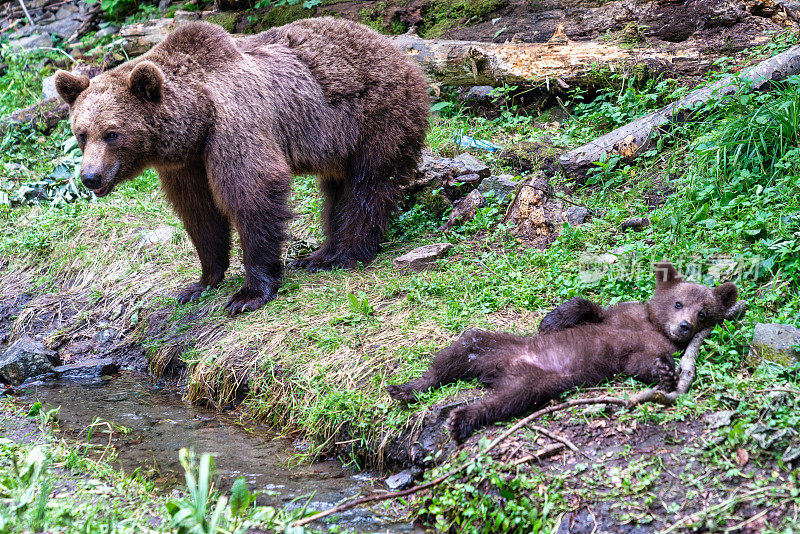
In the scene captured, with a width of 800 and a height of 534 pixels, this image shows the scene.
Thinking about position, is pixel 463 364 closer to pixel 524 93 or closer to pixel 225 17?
pixel 524 93

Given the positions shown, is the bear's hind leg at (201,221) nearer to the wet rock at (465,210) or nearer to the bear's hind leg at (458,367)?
the wet rock at (465,210)

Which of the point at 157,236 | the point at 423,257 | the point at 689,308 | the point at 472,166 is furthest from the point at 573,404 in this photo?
the point at 157,236

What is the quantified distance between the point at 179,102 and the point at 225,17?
18.9 ft

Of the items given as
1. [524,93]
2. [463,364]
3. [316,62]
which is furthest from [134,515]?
[524,93]

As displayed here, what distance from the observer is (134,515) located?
10.7 feet

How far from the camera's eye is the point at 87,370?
5.91 meters

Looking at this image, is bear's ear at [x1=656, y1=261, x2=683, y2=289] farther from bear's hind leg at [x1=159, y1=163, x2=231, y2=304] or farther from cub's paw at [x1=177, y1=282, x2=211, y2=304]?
cub's paw at [x1=177, y1=282, x2=211, y2=304]

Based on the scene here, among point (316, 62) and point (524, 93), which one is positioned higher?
point (316, 62)

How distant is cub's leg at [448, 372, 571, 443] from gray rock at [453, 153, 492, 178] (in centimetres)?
344

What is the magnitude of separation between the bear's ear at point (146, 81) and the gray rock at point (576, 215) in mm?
3371

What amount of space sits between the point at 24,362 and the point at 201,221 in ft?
5.78

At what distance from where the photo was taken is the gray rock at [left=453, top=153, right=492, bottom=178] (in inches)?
271

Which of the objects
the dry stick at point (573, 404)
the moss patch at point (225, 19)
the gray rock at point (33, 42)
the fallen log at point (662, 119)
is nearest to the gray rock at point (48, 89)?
the gray rock at point (33, 42)

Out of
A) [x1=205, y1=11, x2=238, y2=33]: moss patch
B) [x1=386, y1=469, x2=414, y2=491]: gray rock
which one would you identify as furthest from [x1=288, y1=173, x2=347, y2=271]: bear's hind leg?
[x1=205, y1=11, x2=238, y2=33]: moss patch
